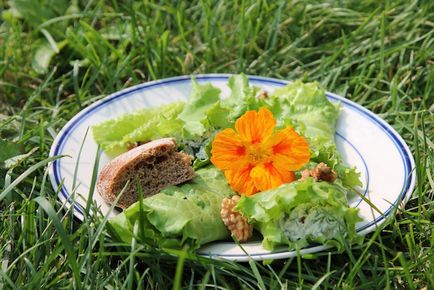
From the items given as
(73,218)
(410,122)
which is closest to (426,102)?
(410,122)

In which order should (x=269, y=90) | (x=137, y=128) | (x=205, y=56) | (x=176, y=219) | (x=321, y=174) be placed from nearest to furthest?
(x=176, y=219) → (x=321, y=174) → (x=137, y=128) → (x=269, y=90) → (x=205, y=56)

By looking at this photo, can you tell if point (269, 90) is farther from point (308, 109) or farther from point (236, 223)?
point (236, 223)

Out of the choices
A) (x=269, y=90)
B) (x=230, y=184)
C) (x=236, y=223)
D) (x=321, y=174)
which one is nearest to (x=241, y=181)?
(x=230, y=184)

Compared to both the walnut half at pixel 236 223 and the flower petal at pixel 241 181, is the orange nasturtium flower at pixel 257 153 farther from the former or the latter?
the walnut half at pixel 236 223

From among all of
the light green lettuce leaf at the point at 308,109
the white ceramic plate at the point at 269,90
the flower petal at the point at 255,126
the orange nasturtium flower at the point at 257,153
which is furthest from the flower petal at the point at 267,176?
the light green lettuce leaf at the point at 308,109

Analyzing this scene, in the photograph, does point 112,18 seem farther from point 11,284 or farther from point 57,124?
point 11,284

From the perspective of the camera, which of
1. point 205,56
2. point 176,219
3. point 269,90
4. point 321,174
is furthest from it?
point 205,56
